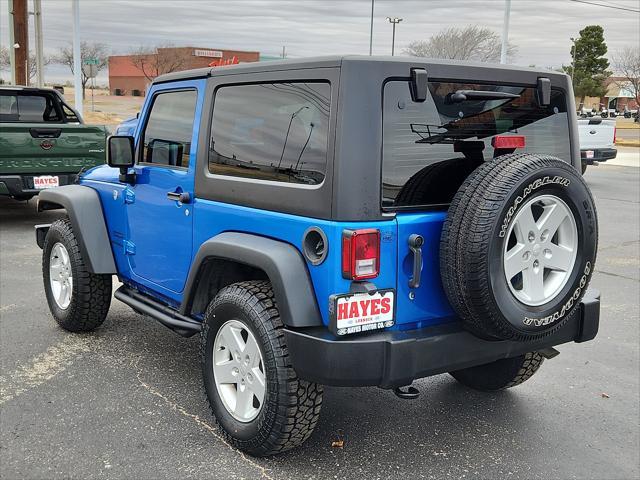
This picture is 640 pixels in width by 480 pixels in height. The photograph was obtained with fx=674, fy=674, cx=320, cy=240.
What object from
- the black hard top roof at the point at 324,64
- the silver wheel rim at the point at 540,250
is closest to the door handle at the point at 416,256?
the silver wheel rim at the point at 540,250

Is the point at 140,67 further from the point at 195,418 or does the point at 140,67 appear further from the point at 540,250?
the point at 540,250

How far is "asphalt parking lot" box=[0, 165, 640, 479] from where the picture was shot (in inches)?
125

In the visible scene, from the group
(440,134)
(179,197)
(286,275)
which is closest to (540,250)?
(440,134)

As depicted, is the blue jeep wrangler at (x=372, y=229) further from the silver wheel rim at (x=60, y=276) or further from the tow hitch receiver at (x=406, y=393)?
the silver wheel rim at (x=60, y=276)

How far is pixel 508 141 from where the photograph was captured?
10.4 ft

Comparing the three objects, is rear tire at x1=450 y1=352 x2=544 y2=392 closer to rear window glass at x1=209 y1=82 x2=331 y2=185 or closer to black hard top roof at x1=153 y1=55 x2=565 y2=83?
black hard top roof at x1=153 y1=55 x2=565 y2=83

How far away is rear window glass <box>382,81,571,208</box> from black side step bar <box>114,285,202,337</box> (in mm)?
1464

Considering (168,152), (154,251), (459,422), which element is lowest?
(459,422)

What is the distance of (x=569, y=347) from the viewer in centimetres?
496

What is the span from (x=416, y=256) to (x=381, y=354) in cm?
44

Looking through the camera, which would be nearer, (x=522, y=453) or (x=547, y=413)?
(x=522, y=453)

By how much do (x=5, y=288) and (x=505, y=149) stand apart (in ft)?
15.9

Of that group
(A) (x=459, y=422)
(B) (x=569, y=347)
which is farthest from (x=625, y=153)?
(A) (x=459, y=422)

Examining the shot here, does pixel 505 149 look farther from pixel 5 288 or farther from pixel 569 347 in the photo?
pixel 5 288
